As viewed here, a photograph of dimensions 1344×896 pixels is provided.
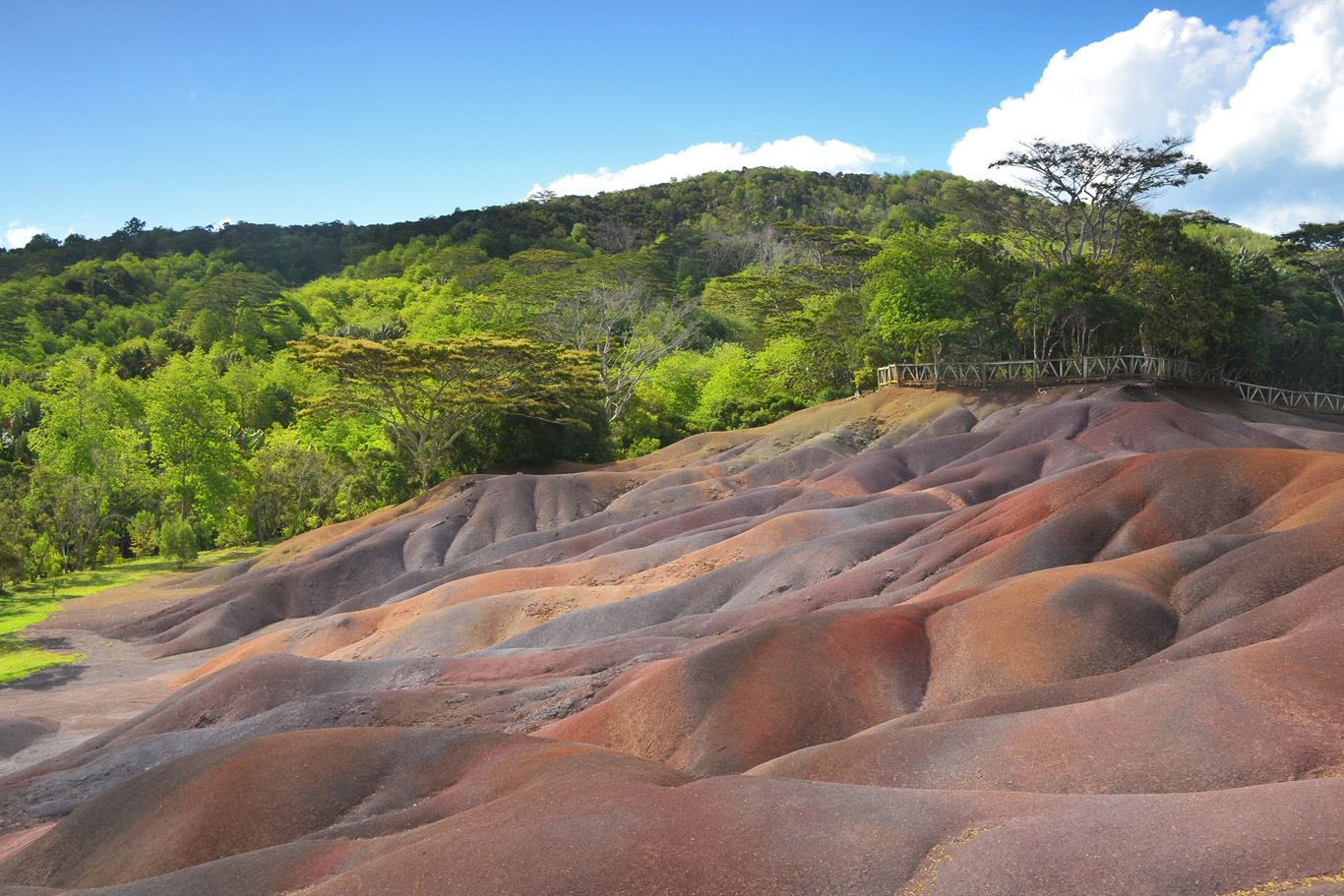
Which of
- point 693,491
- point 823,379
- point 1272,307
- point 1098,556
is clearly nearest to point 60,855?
point 1098,556

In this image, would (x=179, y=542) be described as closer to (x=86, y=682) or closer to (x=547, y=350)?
(x=86, y=682)

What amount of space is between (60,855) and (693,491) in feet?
121

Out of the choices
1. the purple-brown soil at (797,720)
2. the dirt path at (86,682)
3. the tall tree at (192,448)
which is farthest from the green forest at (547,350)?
the purple-brown soil at (797,720)

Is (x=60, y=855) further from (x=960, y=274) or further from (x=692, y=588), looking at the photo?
(x=960, y=274)

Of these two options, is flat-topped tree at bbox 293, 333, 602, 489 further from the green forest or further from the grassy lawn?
the grassy lawn

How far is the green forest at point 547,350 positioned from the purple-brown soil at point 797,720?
21.0 metres

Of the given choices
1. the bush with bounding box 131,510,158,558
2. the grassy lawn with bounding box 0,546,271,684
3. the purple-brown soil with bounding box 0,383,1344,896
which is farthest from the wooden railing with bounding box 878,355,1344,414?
the bush with bounding box 131,510,158,558

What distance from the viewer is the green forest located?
5459cm

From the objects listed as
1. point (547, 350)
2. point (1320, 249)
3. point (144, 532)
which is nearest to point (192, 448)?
point (144, 532)

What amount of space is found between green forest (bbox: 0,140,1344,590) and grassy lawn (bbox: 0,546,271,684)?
1.31m

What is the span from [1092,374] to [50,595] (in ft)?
190

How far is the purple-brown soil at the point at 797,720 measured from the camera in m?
8.57

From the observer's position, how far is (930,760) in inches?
484

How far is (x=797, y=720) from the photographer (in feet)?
52.7
